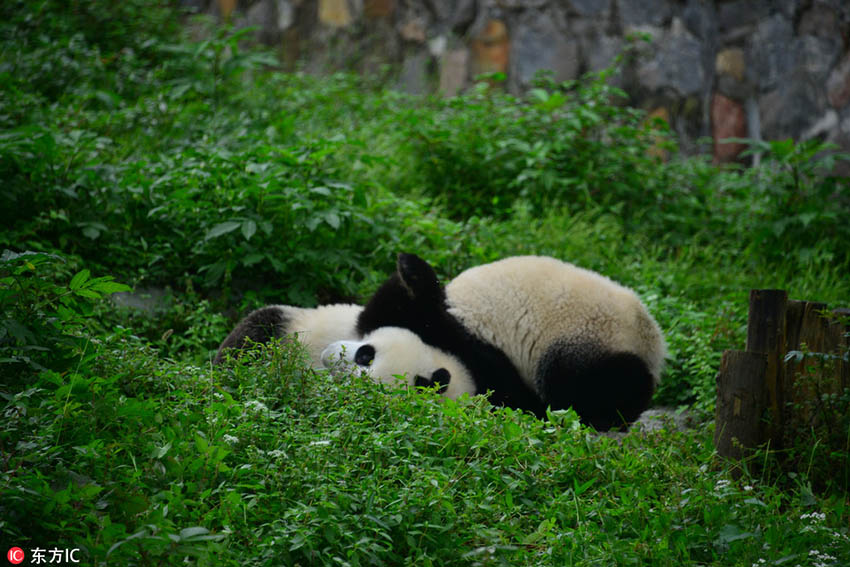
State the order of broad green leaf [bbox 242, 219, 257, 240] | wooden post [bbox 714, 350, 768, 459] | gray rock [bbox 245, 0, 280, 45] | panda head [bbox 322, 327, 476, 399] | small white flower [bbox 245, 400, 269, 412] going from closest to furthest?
1. small white flower [bbox 245, 400, 269, 412]
2. wooden post [bbox 714, 350, 768, 459]
3. panda head [bbox 322, 327, 476, 399]
4. broad green leaf [bbox 242, 219, 257, 240]
5. gray rock [bbox 245, 0, 280, 45]

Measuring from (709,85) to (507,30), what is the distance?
8.52ft

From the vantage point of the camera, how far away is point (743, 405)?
135 inches

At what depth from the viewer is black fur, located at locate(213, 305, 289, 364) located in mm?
3979

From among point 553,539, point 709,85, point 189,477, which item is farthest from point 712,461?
point 709,85

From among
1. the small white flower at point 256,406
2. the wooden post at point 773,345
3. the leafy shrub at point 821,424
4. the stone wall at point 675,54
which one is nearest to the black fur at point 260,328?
the small white flower at point 256,406

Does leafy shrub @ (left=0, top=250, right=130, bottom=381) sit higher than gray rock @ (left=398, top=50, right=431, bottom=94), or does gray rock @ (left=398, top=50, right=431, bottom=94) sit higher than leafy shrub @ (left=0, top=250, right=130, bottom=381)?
gray rock @ (left=398, top=50, right=431, bottom=94)

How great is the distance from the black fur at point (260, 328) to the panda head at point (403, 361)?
36cm

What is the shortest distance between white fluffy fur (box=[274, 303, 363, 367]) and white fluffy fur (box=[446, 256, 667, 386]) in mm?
577

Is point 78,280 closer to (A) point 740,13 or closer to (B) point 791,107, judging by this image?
(B) point 791,107

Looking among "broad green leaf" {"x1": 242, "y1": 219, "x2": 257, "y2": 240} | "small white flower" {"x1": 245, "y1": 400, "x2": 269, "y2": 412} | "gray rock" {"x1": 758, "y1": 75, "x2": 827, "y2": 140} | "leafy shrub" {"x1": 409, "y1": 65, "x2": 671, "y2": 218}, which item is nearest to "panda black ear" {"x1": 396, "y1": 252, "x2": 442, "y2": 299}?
"broad green leaf" {"x1": 242, "y1": 219, "x2": 257, "y2": 240}

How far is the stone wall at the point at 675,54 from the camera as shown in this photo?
28.7ft

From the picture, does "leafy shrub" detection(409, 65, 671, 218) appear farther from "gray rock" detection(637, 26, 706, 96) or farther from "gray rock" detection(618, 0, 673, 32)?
"gray rock" detection(618, 0, 673, 32)

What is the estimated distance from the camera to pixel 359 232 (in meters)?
5.39

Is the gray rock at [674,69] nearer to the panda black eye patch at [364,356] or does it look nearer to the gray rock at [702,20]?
the gray rock at [702,20]
